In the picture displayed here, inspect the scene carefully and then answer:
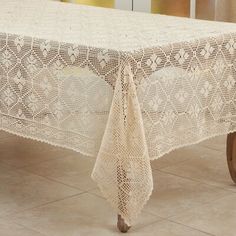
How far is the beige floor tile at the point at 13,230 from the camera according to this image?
2.39 m

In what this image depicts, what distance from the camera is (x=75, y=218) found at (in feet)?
8.24

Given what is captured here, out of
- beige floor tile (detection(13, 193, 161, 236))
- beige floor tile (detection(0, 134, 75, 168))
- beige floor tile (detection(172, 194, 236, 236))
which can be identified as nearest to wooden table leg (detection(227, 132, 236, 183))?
beige floor tile (detection(172, 194, 236, 236))

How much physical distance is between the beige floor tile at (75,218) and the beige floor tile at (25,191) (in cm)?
6

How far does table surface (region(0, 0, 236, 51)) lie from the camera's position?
Answer: 239 centimetres

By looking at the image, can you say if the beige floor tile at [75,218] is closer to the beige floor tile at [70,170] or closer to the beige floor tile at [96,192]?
the beige floor tile at [96,192]

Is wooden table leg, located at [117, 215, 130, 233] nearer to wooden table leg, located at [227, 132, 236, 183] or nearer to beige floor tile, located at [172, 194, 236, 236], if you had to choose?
beige floor tile, located at [172, 194, 236, 236]

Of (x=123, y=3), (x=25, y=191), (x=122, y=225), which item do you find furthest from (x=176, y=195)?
(x=123, y=3)

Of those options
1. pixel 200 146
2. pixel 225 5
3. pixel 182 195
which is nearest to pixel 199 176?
pixel 182 195

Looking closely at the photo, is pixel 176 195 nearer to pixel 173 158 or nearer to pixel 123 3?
pixel 173 158

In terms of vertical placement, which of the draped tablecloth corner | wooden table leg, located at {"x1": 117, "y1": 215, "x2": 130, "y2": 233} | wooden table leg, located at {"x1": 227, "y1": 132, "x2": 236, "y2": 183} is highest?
the draped tablecloth corner

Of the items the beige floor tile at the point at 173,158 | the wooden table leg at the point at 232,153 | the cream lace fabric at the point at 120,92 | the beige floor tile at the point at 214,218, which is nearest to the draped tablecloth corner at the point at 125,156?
the cream lace fabric at the point at 120,92

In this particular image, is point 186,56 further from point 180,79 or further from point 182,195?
point 182,195

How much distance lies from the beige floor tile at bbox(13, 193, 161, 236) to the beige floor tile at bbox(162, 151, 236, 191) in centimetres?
45

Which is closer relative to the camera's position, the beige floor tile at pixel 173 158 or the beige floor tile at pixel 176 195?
the beige floor tile at pixel 176 195
